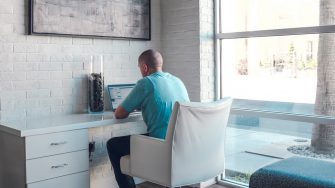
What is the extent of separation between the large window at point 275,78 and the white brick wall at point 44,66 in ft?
3.60

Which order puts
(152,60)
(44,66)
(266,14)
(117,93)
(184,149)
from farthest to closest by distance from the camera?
1. (117,93)
2. (266,14)
3. (44,66)
4. (152,60)
5. (184,149)

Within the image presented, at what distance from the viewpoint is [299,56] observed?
3.18 metres

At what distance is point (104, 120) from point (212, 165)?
861 mm

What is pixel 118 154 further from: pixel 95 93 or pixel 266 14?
pixel 266 14

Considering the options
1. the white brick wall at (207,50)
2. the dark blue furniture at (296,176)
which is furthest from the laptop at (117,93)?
the dark blue furniture at (296,176)

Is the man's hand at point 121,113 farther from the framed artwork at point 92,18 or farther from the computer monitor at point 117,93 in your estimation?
the framed artwork at point 92,18

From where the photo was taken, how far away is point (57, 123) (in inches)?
106

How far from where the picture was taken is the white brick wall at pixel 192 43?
144 inches

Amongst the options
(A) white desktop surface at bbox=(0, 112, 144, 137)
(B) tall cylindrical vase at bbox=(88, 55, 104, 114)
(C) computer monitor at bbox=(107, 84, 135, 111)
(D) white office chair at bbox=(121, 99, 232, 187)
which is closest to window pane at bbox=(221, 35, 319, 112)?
(D) white office chair at bbox=(121, 99, 232, 187)

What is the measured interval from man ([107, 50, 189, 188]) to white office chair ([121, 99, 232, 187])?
142mm

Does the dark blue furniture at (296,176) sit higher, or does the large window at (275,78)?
the large window at (275,78)

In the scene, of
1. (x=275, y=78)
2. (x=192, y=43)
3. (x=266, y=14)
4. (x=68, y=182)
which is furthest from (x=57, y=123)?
(x=266, y=14)

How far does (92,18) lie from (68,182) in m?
1.47

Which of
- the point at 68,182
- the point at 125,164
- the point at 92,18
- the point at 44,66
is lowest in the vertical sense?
the point at 68,182
